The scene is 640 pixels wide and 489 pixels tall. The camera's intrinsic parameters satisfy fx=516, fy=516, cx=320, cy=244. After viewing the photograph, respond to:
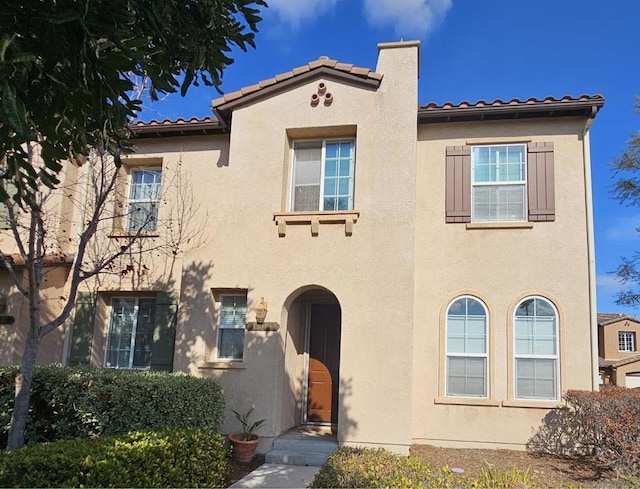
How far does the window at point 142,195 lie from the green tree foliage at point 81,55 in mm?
Answer: 7464

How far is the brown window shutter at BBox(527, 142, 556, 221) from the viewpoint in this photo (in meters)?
10.9

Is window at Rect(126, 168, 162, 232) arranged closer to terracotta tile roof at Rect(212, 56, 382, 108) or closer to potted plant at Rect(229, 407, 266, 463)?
terracotta tile roof at Rect(212, 56, 382, 108)

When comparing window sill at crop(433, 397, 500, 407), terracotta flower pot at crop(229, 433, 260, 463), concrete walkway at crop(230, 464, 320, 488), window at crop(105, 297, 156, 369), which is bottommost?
concrete walkway at crop(230, 464, 320, 488)

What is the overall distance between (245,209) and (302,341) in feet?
10.7

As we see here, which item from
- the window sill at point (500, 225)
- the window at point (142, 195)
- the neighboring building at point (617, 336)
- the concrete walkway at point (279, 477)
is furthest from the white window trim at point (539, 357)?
the neighboring building at point (617, 336)

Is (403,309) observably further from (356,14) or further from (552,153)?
(356,14)

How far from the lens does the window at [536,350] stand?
1038 cm

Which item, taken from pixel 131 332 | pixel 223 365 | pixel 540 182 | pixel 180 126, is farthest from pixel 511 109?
pixel 131 332

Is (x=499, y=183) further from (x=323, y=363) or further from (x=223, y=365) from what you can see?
(x=223, y=365)

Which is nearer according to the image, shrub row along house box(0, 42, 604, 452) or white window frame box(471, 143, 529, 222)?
shrub row along house box(0, 42, 604, 452)

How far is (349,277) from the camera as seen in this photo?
10312 millimetres

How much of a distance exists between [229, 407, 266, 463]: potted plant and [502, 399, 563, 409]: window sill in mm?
4882

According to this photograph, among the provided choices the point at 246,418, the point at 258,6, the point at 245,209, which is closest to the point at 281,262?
the point at 245,209

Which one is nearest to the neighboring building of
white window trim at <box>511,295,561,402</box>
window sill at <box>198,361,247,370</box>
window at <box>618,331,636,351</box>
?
window at <box>618,331,636,351</box>
